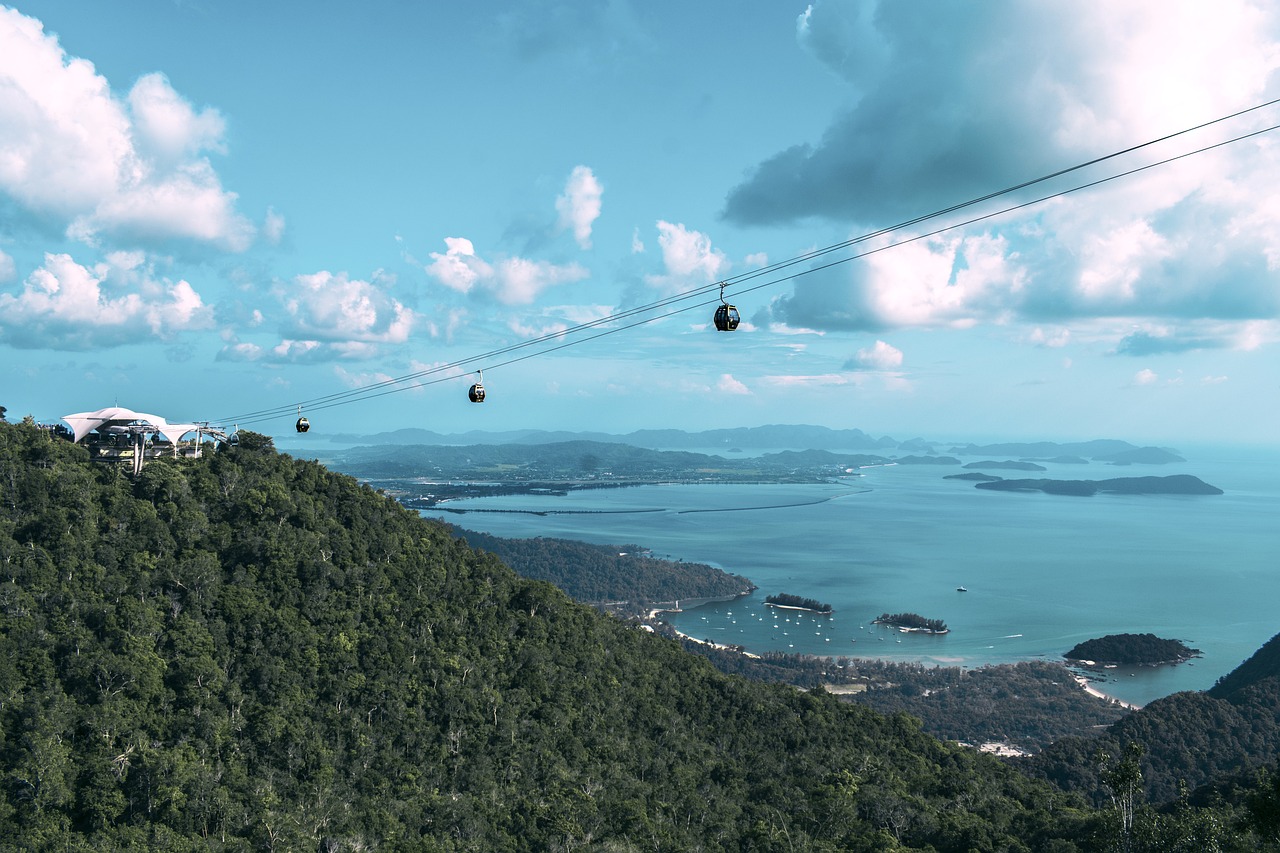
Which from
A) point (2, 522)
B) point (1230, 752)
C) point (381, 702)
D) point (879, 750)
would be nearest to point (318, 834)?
point (381, 702)

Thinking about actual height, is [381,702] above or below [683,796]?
above

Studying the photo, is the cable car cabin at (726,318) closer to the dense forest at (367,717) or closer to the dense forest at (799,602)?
the dense forest at (367,717)

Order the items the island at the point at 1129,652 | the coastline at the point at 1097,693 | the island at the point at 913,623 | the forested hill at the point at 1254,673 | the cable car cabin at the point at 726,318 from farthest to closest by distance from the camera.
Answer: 1. the island at the point at 913,623
2. the island at the point at 1129,652
3. the coastline at the point at 1097,693
4. the forested hill at the point at 1254,673
5. the cable car cabin at the point at 726,318

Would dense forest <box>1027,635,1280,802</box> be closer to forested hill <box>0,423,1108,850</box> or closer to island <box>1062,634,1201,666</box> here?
forested hill <box>0,423,1108,850</box>

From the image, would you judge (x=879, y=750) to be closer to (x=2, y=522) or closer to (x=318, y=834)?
(x=318, y=834)

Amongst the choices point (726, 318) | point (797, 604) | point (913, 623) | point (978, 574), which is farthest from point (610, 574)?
point (726, 318)

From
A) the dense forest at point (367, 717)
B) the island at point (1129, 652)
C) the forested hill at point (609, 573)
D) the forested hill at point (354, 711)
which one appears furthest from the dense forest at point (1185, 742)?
the forested hill at point (609, 573)
